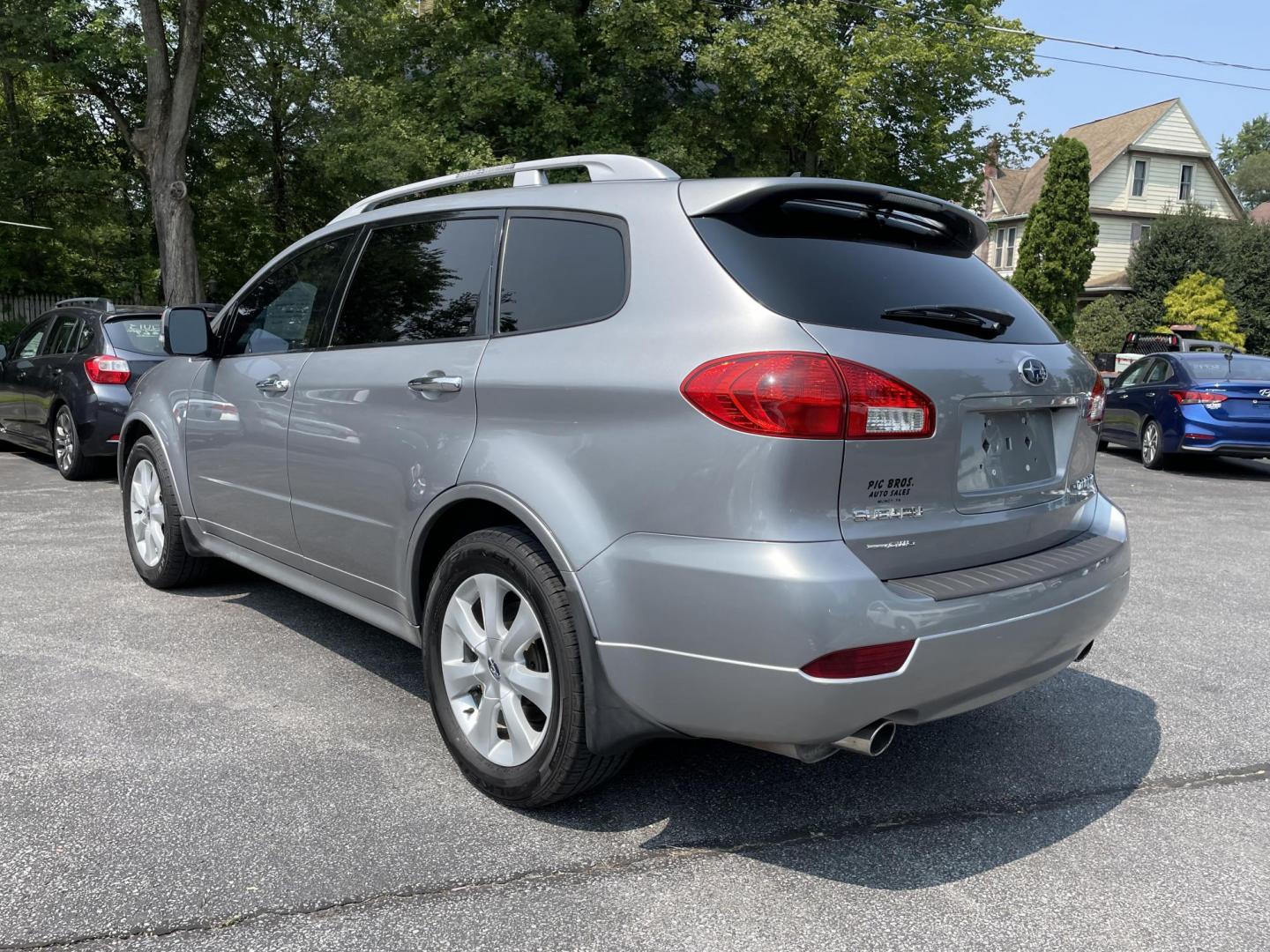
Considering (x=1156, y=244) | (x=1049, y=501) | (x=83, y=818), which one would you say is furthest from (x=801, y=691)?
(x=1156, y=244)

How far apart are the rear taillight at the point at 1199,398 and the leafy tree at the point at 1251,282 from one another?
27460 millimetres

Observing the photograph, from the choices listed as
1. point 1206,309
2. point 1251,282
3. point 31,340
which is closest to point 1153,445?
point 31,340

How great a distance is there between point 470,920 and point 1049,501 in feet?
6.51

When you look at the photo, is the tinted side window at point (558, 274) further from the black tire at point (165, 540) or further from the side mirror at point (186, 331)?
the black tire at point (165, 540)

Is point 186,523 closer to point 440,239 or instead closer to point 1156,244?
point 440,239

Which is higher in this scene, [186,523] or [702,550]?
[702,550]

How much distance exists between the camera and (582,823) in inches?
118

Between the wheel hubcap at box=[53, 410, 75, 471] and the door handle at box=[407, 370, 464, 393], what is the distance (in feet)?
22.8

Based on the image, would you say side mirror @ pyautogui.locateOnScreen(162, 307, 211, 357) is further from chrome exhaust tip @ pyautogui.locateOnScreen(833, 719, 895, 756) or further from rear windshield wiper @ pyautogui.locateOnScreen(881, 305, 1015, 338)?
chrome exhaust tip @ pyautogui.locateOnScreen(833, 719, 895, 756)

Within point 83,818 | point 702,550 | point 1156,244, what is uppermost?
point 1156,244

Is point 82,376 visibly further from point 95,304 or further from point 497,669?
point 497,669

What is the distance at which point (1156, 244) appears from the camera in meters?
37.3

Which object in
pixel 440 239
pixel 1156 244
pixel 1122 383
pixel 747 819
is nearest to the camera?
pixel 747 819

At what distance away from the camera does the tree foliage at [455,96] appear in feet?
64.2
